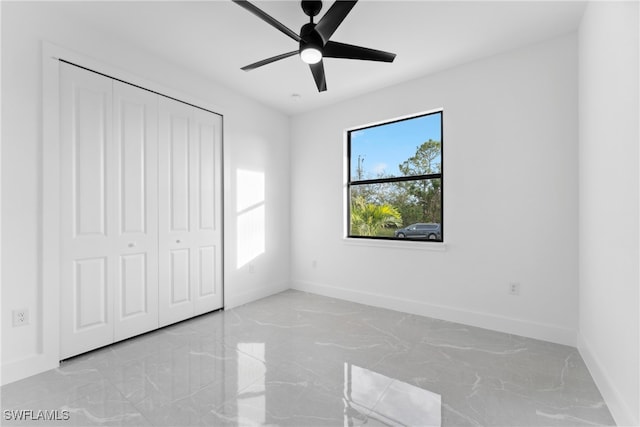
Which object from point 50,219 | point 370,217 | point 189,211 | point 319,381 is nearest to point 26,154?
point 50,219

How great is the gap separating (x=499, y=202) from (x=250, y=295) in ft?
10.1

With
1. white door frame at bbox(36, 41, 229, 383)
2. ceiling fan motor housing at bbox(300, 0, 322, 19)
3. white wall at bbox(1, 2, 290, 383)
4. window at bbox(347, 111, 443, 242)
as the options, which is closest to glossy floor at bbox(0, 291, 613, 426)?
white door frame at bbox(36, 41, 229, 383)

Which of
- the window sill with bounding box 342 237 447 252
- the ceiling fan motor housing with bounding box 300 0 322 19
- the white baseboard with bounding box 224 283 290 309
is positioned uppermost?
the ceiling fan motor housing with bounding box 300 0 322 19

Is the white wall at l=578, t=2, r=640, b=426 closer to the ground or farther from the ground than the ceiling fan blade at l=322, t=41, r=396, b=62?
closer to the ground

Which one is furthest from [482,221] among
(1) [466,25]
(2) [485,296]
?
(1) [466,25]

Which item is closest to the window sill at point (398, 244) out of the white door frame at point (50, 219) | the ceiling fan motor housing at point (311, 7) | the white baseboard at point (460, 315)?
the white baseboard at point (460, 315)

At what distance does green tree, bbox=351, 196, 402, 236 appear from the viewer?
3743mm

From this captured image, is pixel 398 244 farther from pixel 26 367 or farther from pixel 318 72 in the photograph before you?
pixel 26 367

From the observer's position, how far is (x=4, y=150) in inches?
78.6

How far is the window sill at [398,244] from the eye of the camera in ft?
10.6

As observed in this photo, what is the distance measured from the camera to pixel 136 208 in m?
2.74

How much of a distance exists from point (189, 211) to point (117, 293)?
1009 millimetres

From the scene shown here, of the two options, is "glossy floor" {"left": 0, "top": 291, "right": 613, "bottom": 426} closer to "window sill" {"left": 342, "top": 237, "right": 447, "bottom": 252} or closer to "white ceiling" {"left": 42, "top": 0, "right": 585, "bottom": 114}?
"window sill" {"left": 342, "top": 237, "right": 447, "bottom": 252}

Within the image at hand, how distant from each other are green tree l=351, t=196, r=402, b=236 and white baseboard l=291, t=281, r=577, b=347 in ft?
2.67
